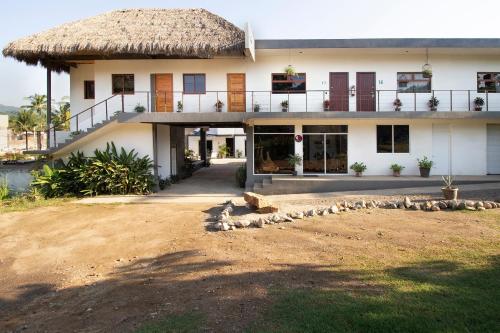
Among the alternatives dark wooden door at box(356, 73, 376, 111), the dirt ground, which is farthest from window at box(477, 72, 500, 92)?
the dirt ground

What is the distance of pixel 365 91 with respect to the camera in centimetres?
→ 1759

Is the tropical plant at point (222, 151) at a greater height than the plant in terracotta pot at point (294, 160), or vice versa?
the tropical plant at point (222, 151)

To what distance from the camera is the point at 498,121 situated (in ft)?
56.2

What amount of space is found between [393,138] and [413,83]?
8.76ft

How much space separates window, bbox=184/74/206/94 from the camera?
58.5 ft

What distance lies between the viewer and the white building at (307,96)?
677 inches

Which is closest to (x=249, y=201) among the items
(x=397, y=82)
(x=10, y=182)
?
(x=397, y=82)

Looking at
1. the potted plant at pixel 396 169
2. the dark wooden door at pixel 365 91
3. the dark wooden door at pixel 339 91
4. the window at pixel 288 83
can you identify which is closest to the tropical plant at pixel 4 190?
the window at pixel 288 83

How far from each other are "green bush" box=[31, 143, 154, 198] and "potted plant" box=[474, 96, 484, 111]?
14.6 m

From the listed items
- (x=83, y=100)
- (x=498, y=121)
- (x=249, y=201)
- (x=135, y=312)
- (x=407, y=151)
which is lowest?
(x=135, y=312)

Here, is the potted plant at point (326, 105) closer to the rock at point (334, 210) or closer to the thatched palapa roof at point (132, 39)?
the thatched palapa roof at point (132, 39)

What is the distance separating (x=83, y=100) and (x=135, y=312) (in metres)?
15.9

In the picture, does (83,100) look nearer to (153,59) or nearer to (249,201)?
(153,59)

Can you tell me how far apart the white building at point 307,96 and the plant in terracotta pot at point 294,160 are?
0.20 m
